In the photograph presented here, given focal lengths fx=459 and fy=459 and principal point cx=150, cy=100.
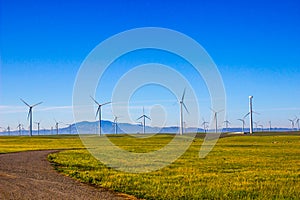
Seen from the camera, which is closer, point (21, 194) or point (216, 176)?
point (21, 194)

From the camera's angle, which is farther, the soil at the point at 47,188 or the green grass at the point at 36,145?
the green grass at the point at 36,145

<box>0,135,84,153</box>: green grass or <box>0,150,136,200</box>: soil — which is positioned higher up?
<box>0,150,136,200</box>: soil

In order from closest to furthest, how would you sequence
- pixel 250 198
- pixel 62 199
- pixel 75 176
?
pixel 62 199, pixel 250 198, pixel 75 176

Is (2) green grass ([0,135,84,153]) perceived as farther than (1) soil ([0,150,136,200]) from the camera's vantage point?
Yes

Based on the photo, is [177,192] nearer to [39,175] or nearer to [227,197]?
[227,197]

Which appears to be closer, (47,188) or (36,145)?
(47,188)

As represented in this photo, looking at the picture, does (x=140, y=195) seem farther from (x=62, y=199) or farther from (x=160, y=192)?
(x=62, y=199)

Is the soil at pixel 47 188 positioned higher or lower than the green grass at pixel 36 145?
higher

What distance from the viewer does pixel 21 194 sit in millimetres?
19484

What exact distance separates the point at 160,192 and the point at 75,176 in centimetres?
835

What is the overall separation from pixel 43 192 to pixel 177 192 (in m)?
6.03

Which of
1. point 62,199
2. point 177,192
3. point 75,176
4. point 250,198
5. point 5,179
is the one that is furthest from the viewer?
point 75,176

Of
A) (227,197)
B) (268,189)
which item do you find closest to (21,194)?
(227,197)

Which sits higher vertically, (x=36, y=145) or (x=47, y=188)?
(x=47, y=188)
